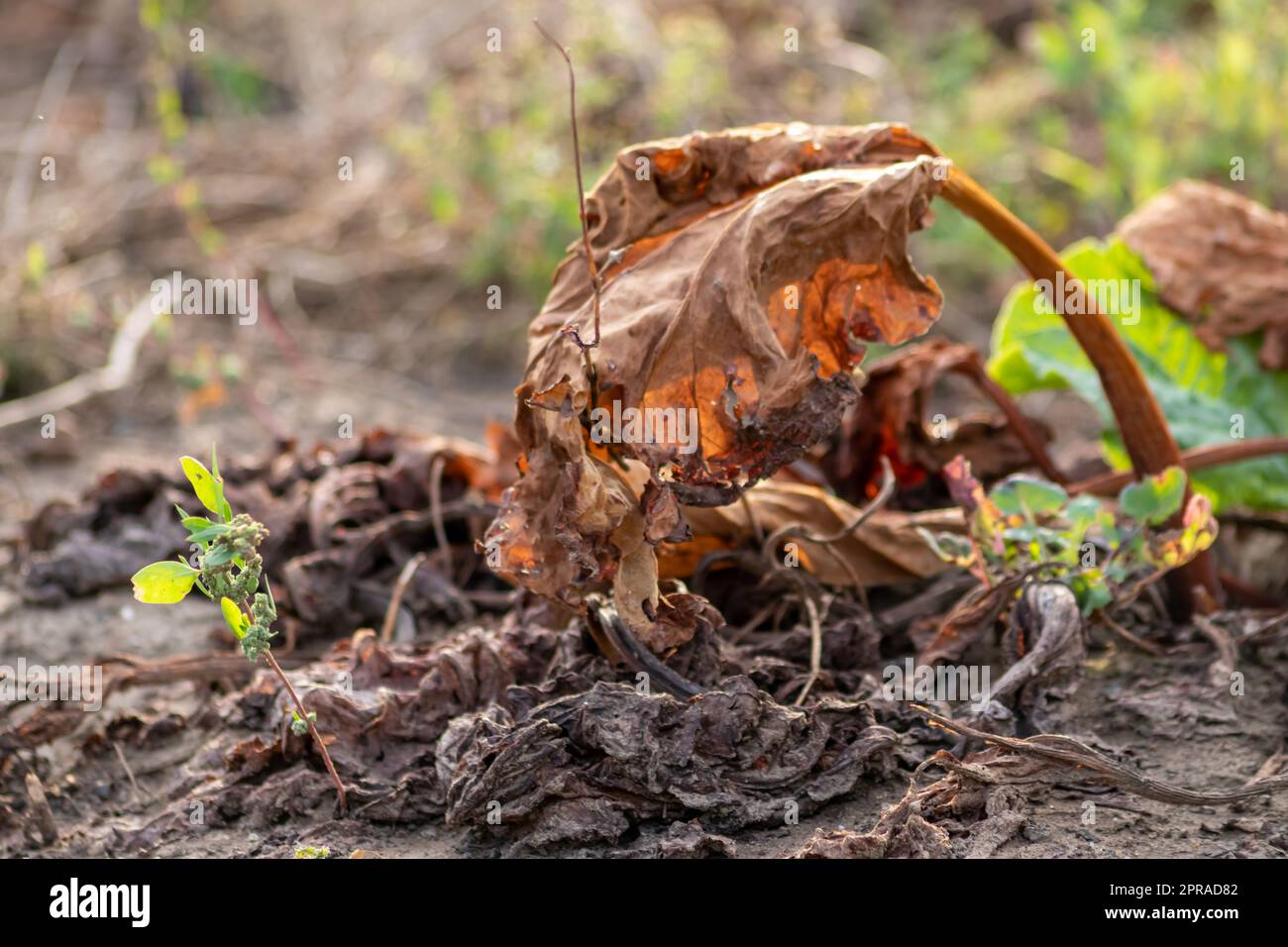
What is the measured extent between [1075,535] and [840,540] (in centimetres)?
44

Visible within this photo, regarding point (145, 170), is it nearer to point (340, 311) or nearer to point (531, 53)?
point (340, 311)

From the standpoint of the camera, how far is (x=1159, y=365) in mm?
2965

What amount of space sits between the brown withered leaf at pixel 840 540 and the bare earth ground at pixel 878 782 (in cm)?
37

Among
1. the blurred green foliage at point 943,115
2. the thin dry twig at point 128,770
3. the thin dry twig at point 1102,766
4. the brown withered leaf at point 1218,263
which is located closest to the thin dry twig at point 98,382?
the blurred green foliage at point 943,115

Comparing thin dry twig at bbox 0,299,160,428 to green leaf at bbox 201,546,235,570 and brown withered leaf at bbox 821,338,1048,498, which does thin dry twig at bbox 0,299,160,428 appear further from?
green leaf at bbox 201,546,235,570

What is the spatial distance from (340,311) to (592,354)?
12.7ft

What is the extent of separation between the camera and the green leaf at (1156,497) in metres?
2.32

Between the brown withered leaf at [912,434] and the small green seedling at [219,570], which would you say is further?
the brown withered leaf at [912,434]

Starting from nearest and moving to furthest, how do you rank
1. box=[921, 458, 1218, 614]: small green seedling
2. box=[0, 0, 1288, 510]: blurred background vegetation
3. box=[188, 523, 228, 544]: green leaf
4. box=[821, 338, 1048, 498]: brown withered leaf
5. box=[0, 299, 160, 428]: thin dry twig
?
box=[188, 523, 228, 544]: green leaf → box=[921, 458, 1218, 614]: small green seedling → box=[821, 338, 1048, 498]: brown withered leaf → box=[0, 299, 160, 428]: thin dry twig → box=[0, 0, 1288, 510]: blurred background vegetation

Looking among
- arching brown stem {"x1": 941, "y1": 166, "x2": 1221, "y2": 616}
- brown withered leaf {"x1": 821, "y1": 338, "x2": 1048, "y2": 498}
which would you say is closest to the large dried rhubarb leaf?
arching brown stem {"x1": 941, "y1": 166, "x2": 1221, "y2": 616}

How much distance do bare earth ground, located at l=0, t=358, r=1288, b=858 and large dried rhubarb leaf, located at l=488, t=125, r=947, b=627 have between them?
1.42ft

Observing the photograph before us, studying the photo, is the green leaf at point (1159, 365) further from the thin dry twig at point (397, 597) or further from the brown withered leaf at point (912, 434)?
the thin dry twig at point (397, 597)

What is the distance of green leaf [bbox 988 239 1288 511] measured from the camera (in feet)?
9.40
